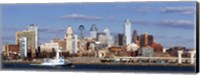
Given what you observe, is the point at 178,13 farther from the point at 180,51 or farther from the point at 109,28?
the point at 109,28

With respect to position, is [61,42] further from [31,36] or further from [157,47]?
[157,47]

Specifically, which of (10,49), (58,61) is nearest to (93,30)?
(58,61)

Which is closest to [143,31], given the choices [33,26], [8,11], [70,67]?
[70,67]

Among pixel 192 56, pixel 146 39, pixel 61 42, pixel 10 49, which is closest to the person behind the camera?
pixel 192 56

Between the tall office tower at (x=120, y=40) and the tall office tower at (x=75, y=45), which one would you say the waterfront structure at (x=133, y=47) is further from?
the tall office tower at (x=75, y=45)

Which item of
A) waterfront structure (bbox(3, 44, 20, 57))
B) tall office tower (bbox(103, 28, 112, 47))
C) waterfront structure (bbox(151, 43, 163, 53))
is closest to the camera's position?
waterfront structure (bbox(151, 43, 163, 53))

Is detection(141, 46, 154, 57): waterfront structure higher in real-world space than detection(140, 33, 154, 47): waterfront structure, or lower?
lower

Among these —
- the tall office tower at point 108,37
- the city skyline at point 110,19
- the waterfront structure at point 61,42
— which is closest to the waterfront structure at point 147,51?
the city skyline at point 110,19

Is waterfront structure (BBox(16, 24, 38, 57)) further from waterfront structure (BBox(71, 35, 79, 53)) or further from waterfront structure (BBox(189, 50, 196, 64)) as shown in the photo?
waterfront structure (BBox(189, 50, 196, 64))

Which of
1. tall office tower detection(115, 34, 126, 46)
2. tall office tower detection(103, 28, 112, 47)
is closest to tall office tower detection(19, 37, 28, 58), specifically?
tall office tower detection(103, 28, 112, 47)
